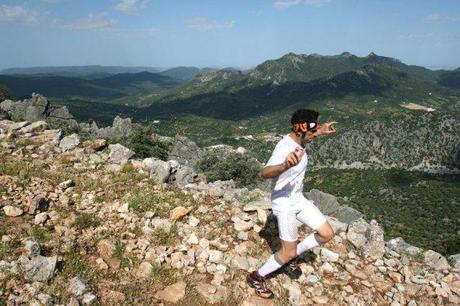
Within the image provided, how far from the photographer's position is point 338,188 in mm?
135375

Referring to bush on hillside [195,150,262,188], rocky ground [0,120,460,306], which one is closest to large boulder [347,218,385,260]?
rocky ground [0,120,460,306]

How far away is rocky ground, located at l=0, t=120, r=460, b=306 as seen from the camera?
26.0ft

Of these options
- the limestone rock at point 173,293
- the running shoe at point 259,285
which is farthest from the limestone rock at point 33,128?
the running shoe at point 259,285

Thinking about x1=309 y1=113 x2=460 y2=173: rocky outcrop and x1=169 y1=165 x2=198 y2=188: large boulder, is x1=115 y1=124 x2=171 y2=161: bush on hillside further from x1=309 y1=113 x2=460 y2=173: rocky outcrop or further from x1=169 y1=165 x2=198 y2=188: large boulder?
x1=309 y1=113 x2=460 y2=173: rocky outcrop

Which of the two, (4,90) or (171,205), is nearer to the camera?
(171,205)

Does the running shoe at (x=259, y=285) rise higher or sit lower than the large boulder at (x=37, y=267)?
lower

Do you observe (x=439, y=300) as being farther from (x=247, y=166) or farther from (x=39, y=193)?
(x=247, y=166)

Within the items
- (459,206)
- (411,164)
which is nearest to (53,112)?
(459,206)

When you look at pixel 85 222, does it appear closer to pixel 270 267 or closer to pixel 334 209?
pixel 270 267

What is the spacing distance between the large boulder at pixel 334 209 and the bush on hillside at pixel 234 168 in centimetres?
1380

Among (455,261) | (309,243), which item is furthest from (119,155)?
(455,261)

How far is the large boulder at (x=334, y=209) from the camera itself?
19.0m

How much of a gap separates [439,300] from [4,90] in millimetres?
112257

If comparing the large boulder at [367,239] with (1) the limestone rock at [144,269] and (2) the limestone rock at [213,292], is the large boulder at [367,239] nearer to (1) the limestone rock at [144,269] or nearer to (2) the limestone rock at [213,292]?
(2) the limestone rock at [213,292]
